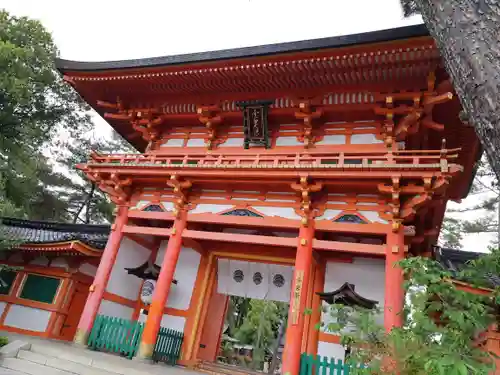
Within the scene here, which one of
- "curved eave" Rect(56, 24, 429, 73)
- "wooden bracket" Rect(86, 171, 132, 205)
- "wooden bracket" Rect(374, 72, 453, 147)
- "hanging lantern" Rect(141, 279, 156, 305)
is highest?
"curved eave" Rect(56, 24, 429, 73)

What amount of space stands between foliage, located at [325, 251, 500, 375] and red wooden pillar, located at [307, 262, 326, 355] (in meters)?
3.56

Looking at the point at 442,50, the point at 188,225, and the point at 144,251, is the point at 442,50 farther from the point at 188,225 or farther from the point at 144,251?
the point at 144,251

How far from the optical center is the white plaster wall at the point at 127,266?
30.7ft

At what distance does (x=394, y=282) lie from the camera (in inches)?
255

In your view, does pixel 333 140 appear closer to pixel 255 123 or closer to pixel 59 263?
pixel 255 123

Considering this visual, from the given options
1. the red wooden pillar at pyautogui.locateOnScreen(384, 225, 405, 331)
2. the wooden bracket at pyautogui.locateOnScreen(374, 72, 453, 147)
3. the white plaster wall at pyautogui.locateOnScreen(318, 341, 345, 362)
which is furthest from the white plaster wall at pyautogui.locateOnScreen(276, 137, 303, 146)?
the white plaster wall at pyautogui.locateOnScreen(318, 341, 345, 362)

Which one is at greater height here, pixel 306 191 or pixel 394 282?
pixel 306 191

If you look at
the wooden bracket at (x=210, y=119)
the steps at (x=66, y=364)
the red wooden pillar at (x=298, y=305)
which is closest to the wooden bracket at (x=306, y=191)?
the red wooden pillar at (x=298, y=305)

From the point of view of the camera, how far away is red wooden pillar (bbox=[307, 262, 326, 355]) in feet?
25.7

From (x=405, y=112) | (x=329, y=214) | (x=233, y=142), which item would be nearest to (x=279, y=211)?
(x=329, y=214)

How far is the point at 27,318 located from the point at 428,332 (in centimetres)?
1031

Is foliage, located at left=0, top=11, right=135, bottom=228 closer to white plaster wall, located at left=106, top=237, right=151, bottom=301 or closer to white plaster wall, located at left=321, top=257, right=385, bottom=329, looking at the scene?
white plaster wall, located at left=106, top=237, right=151, bottom=301

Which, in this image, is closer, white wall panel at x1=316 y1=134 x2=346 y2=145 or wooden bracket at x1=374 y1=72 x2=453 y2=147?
wooden bracket at x1=374 y1=72 x2=453 y2=147

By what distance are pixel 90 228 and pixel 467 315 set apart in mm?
13849
